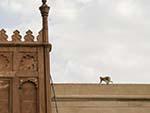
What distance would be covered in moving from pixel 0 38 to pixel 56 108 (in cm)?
278

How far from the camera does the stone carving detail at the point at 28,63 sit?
13.9m

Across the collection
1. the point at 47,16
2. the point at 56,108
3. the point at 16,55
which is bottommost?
the point at 56,108

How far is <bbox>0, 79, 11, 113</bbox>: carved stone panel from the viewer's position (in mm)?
13547

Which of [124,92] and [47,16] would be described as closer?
[47,16]

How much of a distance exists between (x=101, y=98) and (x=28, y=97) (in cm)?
294

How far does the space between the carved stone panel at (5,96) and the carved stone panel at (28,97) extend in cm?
32

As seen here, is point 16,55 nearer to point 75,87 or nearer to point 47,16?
point 47,16

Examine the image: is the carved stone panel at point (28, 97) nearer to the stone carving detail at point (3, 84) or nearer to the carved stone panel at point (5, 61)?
the stone carving detail at point (3, 84)

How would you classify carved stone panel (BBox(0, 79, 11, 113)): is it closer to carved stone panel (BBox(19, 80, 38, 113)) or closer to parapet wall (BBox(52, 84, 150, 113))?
carved stone panel (BBox(19, 80, 38, 113))

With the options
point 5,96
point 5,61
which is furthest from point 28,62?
point 5,96

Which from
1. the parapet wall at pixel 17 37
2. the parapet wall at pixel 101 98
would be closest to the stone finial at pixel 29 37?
the parapet wall at pixel 17 37

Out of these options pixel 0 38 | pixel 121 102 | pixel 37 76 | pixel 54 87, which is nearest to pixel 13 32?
Result: pixel 0 38

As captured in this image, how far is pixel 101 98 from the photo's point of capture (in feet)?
52.2

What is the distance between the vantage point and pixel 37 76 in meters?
13.8
